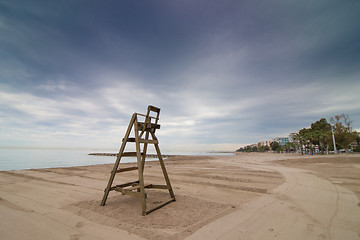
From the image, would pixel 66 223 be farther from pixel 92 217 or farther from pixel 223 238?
pixel 223 238

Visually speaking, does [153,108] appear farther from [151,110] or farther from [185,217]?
[185,217]

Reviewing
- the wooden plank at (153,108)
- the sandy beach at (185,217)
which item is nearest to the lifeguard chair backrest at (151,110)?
the wooden plank at (153,108)

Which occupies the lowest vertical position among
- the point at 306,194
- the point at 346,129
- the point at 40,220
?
the point at 306,194

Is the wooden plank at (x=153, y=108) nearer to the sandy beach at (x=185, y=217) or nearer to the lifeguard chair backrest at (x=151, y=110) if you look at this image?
the lifeguard chair backrest at (x=151, y=110)

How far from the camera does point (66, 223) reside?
3.93m

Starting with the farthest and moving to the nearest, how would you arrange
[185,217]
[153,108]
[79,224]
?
1. [153,108]
2. [185,217]
3. [79,224]

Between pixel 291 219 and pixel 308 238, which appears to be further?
pixel 291 219

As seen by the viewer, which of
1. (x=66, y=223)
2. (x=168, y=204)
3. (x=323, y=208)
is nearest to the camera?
(x=66, y=223)

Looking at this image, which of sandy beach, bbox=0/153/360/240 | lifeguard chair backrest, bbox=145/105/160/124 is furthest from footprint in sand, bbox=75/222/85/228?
lifeguard chair backrest, bbox=145/105/160/124

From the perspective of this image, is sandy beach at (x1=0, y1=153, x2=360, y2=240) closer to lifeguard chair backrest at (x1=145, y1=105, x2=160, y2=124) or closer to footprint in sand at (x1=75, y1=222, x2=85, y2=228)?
footprint in sand at (x1=75, y1=222, x2=85, y2=228)

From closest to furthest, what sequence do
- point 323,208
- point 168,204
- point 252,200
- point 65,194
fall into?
point 323,208, point 168,204, point 252,200, point 65,194

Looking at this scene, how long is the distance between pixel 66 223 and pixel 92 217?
56 cm

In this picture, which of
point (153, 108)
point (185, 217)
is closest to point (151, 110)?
point (153, 108)

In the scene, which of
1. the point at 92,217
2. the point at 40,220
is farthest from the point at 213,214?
the point at 40,220
